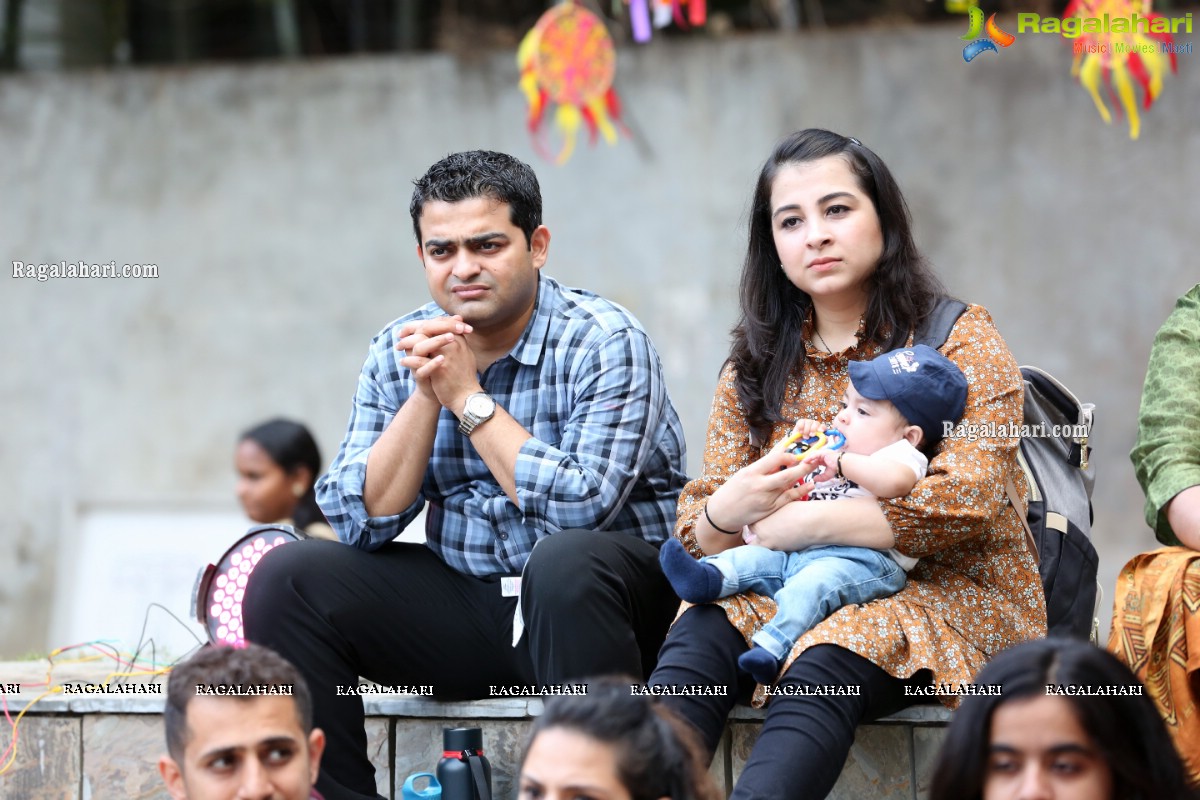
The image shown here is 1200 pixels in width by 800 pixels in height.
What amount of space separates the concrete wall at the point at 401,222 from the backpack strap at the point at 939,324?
3064 millimetres

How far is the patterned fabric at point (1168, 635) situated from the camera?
278 centimetres

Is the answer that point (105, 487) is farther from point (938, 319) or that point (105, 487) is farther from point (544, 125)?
point (938, 319)

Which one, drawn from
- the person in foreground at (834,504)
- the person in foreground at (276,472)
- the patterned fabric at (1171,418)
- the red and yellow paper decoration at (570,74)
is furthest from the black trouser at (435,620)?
the red and yellow paper decoration at (570,74)

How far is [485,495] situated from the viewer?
3.23 meters

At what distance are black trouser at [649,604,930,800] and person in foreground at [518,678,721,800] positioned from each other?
235mm

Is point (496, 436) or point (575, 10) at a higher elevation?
point (575, 10)

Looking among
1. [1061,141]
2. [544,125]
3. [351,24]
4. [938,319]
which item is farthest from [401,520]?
[351,24]

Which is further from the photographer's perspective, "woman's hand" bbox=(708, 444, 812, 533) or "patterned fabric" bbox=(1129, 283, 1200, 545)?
"patterned fabric" bbox=(1129, 283, 1200, 545)

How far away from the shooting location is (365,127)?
6.55m

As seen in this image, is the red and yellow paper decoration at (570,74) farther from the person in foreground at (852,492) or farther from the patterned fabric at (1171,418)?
the person in foreground at (852,492)

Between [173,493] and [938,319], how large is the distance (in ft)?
14.8

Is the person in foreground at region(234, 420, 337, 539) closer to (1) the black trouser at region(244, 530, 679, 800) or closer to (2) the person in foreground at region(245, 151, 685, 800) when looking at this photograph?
(2) the person in foreground at region(245, 151, 685, 800)

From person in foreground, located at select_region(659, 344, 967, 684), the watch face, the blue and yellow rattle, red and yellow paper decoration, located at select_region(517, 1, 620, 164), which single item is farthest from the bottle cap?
red and yellow paper decoration, located at select_region(517, 1, 620, 164)

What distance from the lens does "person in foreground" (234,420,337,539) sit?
5.61 m
